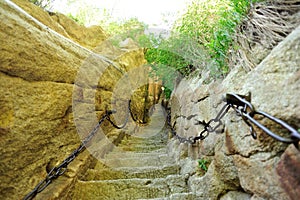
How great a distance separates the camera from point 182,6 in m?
3.38

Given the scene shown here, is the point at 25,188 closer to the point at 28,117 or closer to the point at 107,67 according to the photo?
the point at 28,117

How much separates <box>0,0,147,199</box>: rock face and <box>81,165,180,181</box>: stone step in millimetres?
159

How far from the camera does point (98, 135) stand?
3172mm

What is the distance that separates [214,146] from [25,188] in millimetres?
1696

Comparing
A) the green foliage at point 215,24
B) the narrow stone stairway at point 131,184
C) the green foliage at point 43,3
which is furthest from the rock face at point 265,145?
the green foliage at point 43,3

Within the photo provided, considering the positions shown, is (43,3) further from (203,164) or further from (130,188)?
(203,164)

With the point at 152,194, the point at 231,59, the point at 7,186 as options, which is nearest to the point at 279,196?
the point at 231,59

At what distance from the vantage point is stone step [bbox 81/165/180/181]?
2520mm

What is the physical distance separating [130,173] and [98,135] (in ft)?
2.97

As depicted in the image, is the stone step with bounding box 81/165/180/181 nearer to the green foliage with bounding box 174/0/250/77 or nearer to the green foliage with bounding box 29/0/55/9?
the green foliage with bounding box 174/0/250/77

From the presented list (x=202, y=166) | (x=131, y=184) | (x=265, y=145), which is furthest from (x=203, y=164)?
(x=265, y=145)

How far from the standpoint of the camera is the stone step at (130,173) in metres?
2.52

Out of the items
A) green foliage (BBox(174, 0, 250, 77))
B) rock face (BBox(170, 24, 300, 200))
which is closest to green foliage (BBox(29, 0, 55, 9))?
green foliage (BBox(174, 0, 250, 77))

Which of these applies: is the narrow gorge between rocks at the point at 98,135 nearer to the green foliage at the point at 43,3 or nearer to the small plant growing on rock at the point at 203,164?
the small plant growing on rock at the point at 203,164
